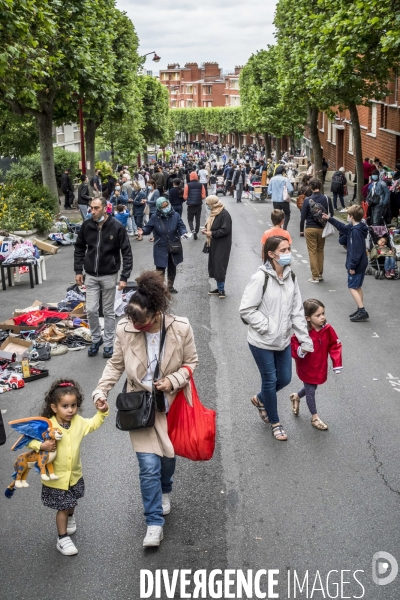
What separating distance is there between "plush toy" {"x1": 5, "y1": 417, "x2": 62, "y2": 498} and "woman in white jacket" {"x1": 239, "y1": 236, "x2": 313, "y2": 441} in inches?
87.6

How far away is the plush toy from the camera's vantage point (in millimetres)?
5113

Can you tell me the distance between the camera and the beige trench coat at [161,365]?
5203mm

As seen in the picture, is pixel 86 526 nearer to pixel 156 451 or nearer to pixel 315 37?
pixel 156 451

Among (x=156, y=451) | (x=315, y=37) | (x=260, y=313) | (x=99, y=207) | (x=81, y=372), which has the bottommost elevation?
(x=81, y=372)

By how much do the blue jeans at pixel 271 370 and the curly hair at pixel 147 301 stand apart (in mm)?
1961

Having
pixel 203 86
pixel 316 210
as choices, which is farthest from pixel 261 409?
pixel 203 86

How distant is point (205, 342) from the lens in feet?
34.9

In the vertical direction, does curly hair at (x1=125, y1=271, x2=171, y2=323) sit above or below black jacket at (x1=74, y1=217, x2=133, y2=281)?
above

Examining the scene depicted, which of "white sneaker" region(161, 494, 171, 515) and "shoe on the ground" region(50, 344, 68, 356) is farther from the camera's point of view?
"shoe on the ground" region(50, 344, 68, 356)

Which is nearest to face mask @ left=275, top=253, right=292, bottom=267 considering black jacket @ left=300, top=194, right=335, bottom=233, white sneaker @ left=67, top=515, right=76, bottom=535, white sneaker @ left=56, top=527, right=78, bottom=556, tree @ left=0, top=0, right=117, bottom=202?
white sneaker @ left=67, top=515, right=76, bottom=535

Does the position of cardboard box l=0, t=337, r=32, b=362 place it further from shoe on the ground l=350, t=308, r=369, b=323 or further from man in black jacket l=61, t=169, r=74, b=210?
man in black jacket l=61, t=169, r=74, b=210

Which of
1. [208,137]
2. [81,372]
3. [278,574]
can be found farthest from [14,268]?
[208,137]

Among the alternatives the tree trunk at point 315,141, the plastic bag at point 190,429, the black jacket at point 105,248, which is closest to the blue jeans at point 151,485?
the plastic bag at point 190,429

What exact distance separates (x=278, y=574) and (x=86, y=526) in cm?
146
